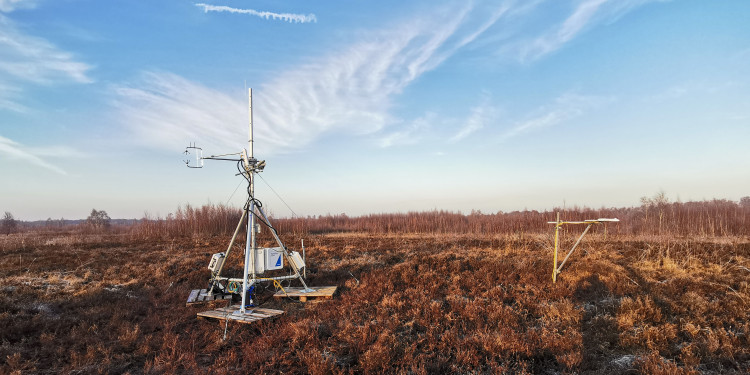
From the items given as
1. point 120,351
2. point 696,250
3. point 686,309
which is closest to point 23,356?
point 120,351

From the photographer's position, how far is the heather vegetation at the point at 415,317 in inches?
228

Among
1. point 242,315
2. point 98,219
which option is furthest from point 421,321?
point 98,219

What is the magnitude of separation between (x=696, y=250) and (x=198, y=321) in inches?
645

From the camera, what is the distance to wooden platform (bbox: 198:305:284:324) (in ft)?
24.1

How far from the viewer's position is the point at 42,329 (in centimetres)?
748

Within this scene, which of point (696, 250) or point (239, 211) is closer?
point (696, 250)

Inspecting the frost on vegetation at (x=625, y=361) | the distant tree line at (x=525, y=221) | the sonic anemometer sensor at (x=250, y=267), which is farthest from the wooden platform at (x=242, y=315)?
the distant tree line at (x=525, y=221)

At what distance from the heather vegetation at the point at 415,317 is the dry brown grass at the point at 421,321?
0.11 ft

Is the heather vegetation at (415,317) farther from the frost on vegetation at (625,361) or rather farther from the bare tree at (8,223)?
the bare tree at (8,223)

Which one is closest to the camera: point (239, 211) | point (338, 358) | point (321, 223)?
point (338, 358)

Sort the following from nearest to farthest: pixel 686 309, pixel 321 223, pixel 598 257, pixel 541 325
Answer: pixel 541 325
pixel 686 309
pixel 598 257
pixel 321 223

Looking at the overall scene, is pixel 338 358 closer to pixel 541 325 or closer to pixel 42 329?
pixel 541 325

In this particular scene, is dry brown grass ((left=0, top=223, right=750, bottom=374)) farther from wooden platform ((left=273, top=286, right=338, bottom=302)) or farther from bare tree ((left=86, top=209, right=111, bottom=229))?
bare tree ((left=86, top=209, right=111, bottom=229))

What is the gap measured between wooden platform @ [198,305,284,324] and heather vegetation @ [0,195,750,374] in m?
0.19
